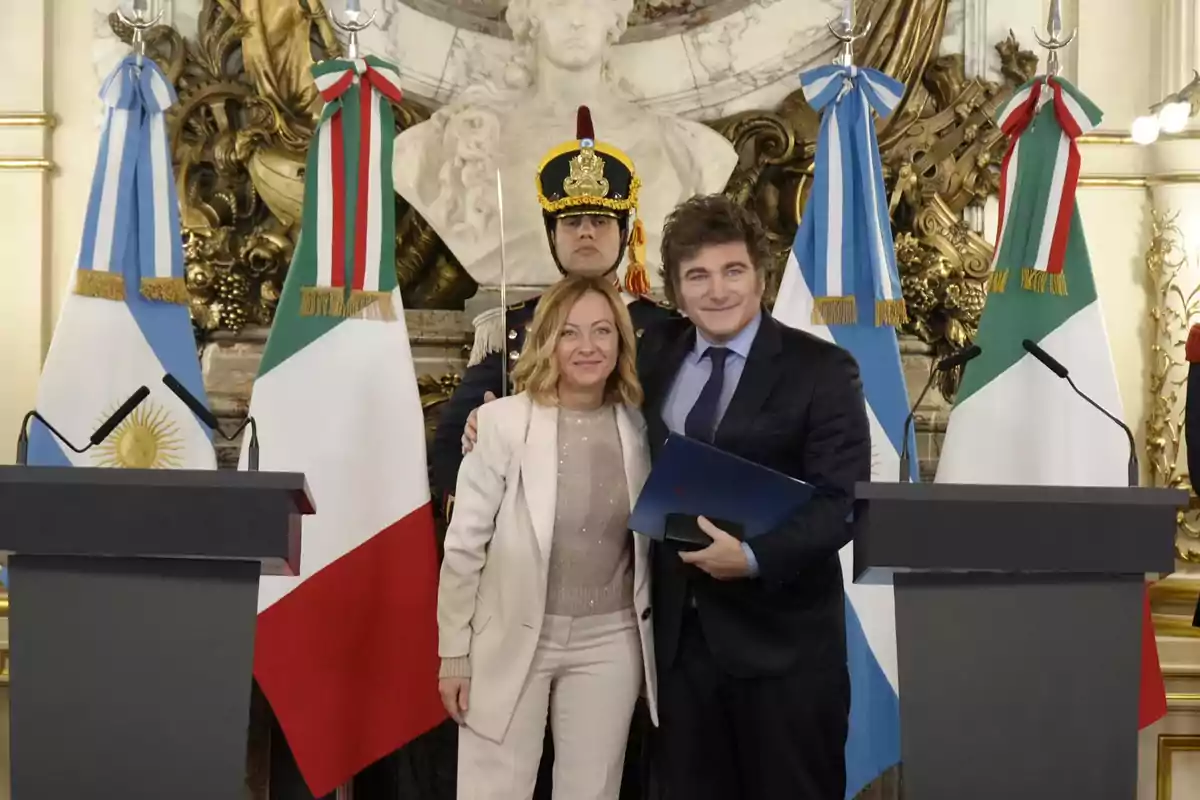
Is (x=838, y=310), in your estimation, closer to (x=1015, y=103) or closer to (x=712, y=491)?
(x=1015, y=103)

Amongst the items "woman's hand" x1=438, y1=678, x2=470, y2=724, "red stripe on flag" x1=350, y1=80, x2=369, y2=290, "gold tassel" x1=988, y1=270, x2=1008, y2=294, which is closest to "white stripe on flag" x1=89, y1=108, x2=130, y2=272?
"red stripe on flag" x1=350, y1=80, x2=369, y2=290

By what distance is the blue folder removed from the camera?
6.64ft

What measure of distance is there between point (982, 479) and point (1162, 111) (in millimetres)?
1118

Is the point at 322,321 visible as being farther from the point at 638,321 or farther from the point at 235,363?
the point at 638,321

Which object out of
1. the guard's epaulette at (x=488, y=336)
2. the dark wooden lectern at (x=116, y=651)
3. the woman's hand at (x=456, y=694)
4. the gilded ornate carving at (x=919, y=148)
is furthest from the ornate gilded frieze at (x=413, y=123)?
the dark wooden lectern at (x=116, y=651)

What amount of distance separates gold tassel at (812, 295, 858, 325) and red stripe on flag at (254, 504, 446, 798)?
1.10 meters

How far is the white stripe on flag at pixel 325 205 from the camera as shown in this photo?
10.2 ft

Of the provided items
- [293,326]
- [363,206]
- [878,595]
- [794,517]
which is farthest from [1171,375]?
[293,326]

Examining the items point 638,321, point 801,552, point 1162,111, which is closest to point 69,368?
point 638,321

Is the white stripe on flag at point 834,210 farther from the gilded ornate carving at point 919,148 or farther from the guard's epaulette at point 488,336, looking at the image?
the guard's epaulette at point 488,336

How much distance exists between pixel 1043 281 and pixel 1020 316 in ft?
0.34

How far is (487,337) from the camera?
9.70ft

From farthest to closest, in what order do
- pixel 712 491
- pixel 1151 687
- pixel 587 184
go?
pixel 1151 687
pixel 587 184
pixel 712 491

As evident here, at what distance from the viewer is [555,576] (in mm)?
2297
